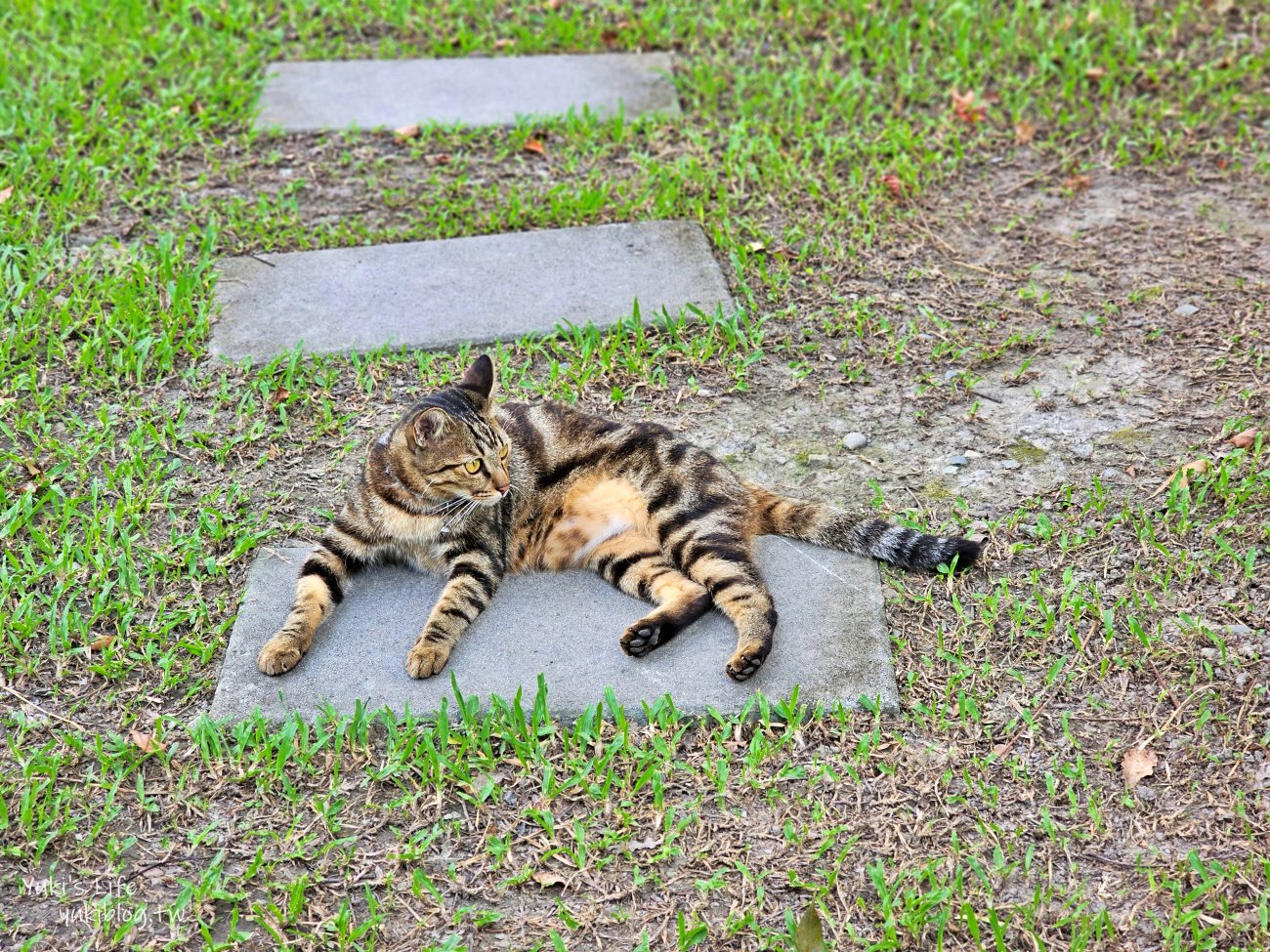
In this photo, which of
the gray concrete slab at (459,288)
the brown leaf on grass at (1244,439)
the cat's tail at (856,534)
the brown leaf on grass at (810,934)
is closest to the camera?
the brown leaf on grass at (810,934)

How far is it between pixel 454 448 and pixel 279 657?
835mm

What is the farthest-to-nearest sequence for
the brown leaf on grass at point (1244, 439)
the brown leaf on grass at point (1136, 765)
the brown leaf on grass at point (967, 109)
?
the brown leaf on grass at point (967, 109) < the brown leaf on grass at point (1244, 439) < the brown leaf on grass at point (1136, 765)

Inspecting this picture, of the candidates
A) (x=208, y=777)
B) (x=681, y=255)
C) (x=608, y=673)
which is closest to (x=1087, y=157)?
(x=681, y=255)

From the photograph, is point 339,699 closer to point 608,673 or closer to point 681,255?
point 608,673

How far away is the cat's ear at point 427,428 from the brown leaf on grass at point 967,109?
4.01 metres

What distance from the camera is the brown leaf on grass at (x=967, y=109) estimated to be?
668 centimetres

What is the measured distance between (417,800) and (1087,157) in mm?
4957

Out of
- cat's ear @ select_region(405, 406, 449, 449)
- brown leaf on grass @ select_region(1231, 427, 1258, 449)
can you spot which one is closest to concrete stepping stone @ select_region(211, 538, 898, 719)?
cat's ear @ select_region(405, 406, 449, 449)

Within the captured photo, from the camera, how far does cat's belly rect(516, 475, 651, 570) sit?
4160 millimetres

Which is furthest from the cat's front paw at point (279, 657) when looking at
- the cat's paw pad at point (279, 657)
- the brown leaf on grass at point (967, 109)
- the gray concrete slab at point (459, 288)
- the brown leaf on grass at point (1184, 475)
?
the brown leaf on grass at point (967, 109)

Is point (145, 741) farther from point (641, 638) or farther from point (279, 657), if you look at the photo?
point (641, 638)

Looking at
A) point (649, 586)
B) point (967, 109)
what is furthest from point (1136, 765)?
point (967, 109)

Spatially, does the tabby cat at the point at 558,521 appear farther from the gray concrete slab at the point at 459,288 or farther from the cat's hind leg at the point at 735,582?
the gray concrete slab at the point at 459,288

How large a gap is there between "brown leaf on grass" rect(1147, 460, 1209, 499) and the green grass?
4 cm
